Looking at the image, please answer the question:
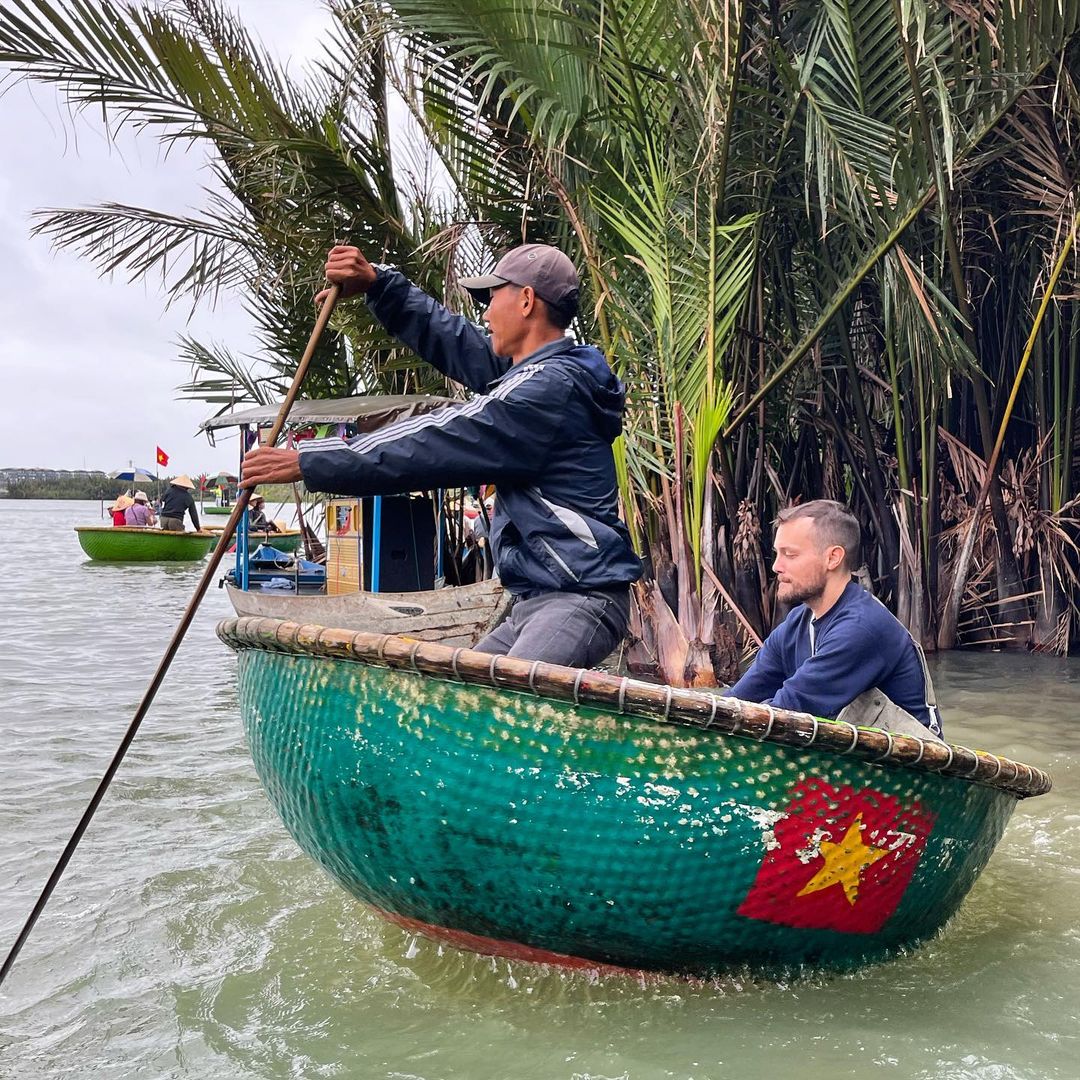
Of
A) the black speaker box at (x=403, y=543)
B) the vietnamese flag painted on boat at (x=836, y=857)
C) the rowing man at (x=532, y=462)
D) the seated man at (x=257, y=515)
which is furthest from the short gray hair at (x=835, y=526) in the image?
the seated man at (x=257, y=515)

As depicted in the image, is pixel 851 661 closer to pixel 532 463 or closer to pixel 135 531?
pixel 532 463

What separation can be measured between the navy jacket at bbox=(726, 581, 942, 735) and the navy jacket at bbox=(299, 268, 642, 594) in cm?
51

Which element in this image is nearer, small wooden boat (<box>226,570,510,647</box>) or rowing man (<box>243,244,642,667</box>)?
rowing man (<box>243,244,642,667</box>)

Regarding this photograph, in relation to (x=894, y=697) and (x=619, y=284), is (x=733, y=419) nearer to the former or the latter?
(x=619, y=284)

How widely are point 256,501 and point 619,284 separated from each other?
11.3 meters

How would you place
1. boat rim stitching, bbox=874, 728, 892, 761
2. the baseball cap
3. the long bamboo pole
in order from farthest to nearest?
1. the long bamboo pole
2. the baseball cap
3. boat rim stitching, bbox=874, 728, 892, 761

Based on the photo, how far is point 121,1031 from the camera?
247 centimetres

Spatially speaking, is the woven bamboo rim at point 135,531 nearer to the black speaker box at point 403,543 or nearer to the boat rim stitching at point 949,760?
the black speaker box at point 403,543

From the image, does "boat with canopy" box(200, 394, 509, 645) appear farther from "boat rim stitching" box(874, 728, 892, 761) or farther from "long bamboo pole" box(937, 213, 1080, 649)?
"boat rim stitching" box(874, 728, 892, 761)

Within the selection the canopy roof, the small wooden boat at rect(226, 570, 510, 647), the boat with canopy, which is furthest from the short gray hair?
the canopy roof

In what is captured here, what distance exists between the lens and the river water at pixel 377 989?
2303 mm

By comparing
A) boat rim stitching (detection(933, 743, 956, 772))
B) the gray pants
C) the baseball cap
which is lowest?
boat rim stitching (detection(933, 743, 956, 772))

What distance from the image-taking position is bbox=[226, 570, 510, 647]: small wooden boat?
23.7ft

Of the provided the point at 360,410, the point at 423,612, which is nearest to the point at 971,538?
the point at 423,612
